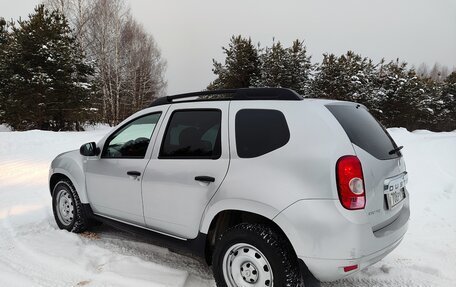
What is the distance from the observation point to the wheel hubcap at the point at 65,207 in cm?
425

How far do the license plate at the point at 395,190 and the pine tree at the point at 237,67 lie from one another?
21.7 meters

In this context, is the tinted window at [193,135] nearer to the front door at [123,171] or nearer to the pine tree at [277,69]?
the front door at [123,171]

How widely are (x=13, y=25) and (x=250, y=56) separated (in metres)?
15.4

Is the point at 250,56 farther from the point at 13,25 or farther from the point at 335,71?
the point at 13,25

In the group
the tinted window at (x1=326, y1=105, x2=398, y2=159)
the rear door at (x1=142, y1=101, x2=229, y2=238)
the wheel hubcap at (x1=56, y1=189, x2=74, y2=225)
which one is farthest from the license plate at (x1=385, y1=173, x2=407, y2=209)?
the wheel hubcap at (x1=56, y1=189, x2=74, y2=225)

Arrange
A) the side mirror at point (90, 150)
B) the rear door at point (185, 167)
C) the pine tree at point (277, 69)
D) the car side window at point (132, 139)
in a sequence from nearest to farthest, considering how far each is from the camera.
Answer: the rear door at point (185, 167) < the car side window at point (132, 139) < the side mirror at point (90, 150) < the pine tree at point (277, 69)

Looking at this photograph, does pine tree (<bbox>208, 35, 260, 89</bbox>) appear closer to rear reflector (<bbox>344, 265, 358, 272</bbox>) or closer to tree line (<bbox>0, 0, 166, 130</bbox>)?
tree line (<bbox>0, 0, 166, 130</bbox>)

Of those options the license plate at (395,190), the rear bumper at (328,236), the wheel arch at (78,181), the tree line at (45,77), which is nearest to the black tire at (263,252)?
the rear bumper at (328,236)

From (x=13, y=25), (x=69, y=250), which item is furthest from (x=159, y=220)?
(x=13, y=25)

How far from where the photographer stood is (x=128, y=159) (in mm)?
3500

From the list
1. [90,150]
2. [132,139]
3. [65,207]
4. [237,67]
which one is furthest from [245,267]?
[237,67]

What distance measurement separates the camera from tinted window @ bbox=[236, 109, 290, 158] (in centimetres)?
252

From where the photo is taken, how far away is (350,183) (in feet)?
7.45

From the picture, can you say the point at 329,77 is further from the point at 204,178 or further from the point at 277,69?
the point at 204,178
